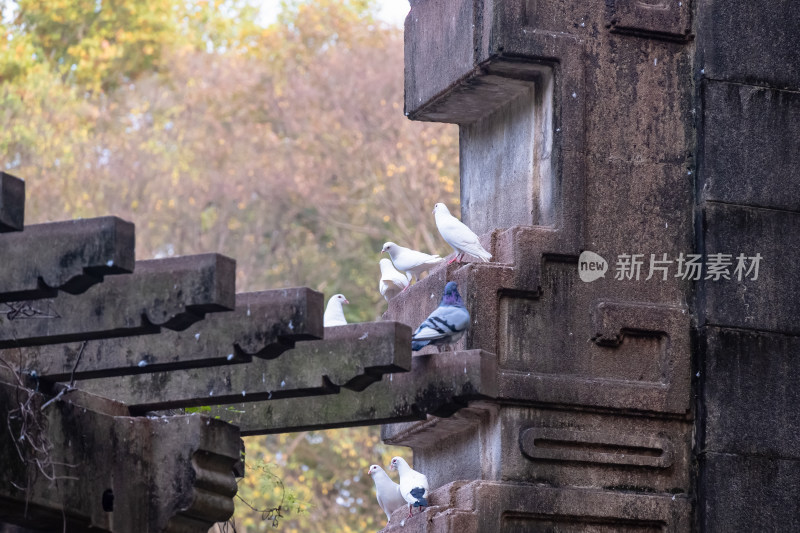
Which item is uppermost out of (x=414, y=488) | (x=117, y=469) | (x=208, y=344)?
(x=208, y=344)

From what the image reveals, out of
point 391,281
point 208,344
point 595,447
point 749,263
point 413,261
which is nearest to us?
point 208,344

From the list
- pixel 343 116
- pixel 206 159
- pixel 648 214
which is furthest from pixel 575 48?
pixel 206 159

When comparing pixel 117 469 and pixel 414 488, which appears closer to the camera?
pixel 117 469

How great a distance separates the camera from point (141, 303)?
5465 mm

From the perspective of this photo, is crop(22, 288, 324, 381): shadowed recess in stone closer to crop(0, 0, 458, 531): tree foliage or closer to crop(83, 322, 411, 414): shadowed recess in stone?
crop(83, 322, 411, 414): shadowed recess in stone

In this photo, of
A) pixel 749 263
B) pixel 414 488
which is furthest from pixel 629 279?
pixel 414 488

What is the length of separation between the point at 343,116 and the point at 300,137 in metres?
1.27

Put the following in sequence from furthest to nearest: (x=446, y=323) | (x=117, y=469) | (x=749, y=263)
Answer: (x=749, y=263) → (x=446, y=323) → (x=117, y=469)

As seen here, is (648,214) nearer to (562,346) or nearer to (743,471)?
(562,346)

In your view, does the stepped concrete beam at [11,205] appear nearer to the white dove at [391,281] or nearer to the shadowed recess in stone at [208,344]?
the shadowed recess in stone at [208,344]

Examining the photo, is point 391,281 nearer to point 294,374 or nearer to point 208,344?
point 294,374

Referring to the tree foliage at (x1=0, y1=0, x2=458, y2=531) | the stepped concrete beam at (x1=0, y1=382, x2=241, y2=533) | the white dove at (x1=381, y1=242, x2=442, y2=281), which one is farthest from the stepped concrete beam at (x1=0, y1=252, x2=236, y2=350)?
the tree foliage at (x1=0, y1=0, x2=458, y2=531)

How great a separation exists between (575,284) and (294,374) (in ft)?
5.13

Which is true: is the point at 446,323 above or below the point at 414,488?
above
